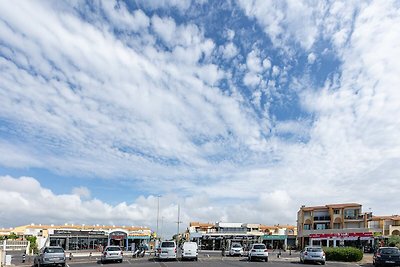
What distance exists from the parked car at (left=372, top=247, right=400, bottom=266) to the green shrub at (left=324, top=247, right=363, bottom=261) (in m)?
8.95

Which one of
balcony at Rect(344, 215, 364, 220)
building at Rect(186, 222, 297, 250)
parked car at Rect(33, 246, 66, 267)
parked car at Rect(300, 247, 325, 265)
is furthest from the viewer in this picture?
building at Rect(186, 222, 297, 250)

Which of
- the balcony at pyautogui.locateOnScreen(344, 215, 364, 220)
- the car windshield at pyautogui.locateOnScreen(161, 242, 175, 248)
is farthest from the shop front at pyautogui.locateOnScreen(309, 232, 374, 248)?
the car windshield at pyautogui.locateOnScreen(161, 242, 175, 248)

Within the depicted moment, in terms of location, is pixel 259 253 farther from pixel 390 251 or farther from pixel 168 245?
pixel 390 251

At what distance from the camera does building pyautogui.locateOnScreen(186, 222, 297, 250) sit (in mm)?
89375

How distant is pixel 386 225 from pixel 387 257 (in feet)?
179

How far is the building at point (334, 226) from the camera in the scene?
228 ft

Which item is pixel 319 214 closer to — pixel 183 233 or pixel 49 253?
pixel 183 233

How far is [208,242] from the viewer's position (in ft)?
307

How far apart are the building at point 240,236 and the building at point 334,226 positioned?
23.5 feet

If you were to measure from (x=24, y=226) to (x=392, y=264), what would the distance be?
86.6 metres

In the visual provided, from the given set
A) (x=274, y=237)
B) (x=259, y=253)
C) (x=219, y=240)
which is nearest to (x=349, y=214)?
(x=274, y=237)

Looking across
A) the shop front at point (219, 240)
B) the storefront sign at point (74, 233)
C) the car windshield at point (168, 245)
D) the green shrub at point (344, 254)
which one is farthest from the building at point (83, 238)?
the green shrub at point (344, 254)

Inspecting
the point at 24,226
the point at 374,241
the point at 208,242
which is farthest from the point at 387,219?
the point at 24,226

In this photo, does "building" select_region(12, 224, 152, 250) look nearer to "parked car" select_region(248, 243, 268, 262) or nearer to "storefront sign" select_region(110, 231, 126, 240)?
"storefront sign" select_region(110, 231, 126, 240)
